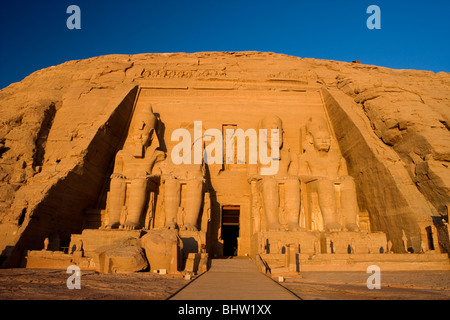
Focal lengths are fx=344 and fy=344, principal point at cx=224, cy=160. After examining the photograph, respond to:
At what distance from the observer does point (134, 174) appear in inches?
379

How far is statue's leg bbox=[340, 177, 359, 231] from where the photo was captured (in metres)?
9.06

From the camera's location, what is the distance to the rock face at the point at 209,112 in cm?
790

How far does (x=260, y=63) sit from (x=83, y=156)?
7993mm

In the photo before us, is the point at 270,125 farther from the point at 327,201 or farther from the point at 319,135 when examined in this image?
the point at 327,201

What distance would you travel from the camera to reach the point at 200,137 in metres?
10.6

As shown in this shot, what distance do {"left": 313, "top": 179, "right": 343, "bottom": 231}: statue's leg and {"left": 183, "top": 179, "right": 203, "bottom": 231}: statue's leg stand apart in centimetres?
323

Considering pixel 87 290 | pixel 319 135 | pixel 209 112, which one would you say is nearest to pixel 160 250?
pixel 87 290

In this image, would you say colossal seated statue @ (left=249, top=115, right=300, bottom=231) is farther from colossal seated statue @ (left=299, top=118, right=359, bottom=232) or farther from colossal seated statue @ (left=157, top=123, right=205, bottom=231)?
colossal seated statue @ (left=157, top=123, right=205, bottom=231)

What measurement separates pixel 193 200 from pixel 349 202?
417cm

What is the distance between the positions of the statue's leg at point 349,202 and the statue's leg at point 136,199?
210 inches
